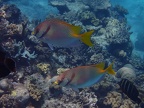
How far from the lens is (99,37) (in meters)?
12.2

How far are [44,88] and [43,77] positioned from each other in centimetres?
86

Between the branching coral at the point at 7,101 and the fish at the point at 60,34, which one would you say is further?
the branching coral at the point at 7,101

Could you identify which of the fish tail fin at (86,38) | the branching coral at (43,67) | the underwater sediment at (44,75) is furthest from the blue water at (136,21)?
the fish tail fin at (86,38)

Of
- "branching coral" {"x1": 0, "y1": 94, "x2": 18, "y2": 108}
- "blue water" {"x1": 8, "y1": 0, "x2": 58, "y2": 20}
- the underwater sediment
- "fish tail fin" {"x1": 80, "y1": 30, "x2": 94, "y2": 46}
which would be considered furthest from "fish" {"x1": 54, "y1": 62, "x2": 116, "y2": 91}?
"blue water" {"x1": 8, "y1": 0, "x2": 58, "y2": 20}

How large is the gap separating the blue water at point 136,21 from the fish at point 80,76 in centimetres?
1642

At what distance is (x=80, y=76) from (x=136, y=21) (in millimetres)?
24473

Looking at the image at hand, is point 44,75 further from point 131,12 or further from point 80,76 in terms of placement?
point 131,12

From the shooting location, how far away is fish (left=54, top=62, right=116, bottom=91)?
127 inches

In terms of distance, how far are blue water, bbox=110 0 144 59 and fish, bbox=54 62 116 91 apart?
53.9 feet

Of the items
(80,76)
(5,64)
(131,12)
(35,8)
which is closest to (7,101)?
(80,76)

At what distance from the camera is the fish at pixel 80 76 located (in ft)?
10.6

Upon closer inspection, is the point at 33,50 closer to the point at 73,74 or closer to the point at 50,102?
the point at 50,102

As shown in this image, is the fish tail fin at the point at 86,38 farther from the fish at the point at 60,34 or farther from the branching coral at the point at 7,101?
the branching coral at the point at 7,101

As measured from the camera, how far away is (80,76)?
3.27 meters
